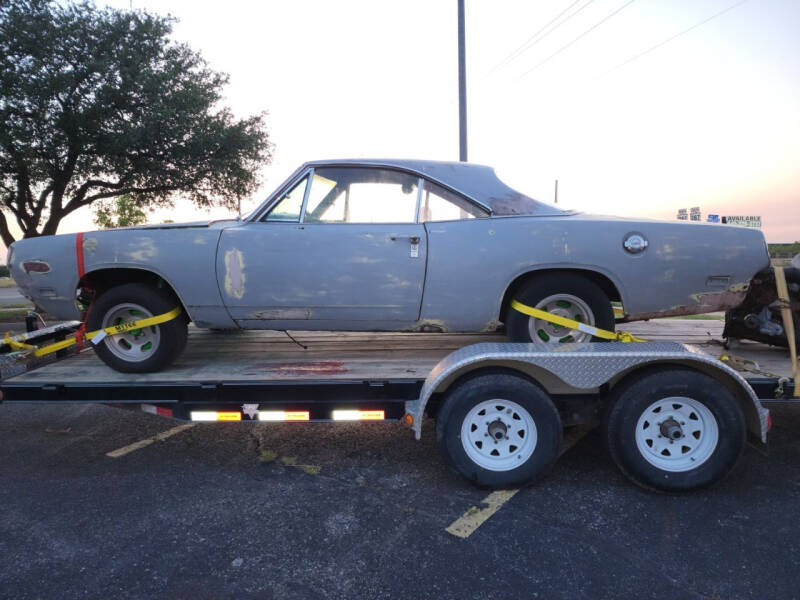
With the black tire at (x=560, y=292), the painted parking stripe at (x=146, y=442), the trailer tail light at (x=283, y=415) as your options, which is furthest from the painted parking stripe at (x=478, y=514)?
the painted parking stripe at (x=146, y=442)

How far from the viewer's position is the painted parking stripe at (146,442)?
3.93 m

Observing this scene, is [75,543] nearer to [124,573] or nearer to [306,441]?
[124,573]

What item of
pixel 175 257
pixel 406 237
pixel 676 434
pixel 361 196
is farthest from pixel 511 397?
pixel 175 257

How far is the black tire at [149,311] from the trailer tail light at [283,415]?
924 mm

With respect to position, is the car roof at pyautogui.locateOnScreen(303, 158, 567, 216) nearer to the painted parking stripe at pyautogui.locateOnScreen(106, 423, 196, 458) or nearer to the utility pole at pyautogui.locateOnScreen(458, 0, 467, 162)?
the painted parking stripe at pyautogui.locateOnScreen(106, 423, 196, 458)

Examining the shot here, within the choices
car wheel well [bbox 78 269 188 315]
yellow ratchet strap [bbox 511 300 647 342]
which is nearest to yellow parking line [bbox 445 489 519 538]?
yellow ratchet strap [bbox 511 300 647 342]

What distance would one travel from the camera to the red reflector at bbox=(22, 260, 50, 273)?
3.78m

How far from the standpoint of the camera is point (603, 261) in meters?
3.50

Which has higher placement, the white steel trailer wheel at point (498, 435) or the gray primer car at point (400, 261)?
the gray primer car at point (400, 261)

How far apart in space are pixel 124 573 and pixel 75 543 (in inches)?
18.9

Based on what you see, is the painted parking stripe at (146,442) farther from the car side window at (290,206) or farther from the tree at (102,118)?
the tree at (102,118)

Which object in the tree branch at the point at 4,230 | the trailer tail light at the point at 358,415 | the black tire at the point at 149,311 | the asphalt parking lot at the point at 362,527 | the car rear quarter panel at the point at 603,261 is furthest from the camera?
the tree branch at the point at 4,230

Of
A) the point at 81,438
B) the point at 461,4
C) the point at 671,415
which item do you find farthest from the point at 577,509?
the point at 461,4

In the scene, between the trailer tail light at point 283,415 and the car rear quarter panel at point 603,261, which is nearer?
the trailer tail light at point 283,415
